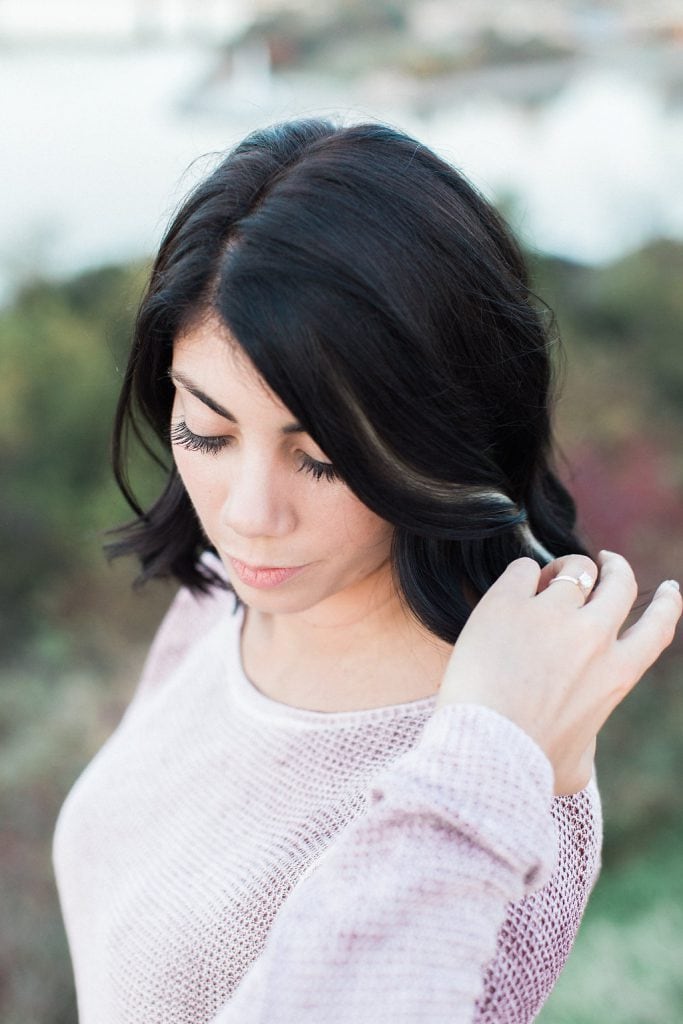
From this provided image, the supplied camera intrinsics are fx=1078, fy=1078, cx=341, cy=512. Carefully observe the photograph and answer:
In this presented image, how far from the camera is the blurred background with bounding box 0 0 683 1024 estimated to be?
3.23 meters

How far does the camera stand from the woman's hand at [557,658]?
94cm

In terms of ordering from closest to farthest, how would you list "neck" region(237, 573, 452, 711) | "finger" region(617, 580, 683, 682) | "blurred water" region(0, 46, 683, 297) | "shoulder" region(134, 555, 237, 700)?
"finger" region(617, 580, 683, 682) → "neck" region(237, 573, 452, 711) → "shoulder" region(134, 555, 237, 700) → "blurred water" region(0, 46, 683, 297)

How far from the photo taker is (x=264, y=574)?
1171 mm

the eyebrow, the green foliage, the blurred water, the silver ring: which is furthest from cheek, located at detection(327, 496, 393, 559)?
the blurred water

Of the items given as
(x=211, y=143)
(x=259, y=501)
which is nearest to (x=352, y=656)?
(x=259, y=501)

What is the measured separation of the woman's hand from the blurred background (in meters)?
2.17

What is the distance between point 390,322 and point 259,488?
0.70ft

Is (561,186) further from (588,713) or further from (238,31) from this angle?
(588,713)

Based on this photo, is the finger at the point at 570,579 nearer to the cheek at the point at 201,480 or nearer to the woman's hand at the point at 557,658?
the woman's hand at the point at 557,658

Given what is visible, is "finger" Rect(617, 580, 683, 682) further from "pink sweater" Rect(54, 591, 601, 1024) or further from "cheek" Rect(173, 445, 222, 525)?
"cheek" Rect(173, 445, 222, 525)

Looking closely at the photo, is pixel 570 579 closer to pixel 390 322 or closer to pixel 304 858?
pixel 390 322

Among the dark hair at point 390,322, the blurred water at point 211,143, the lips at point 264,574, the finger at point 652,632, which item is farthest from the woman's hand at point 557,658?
the blurred water at point 211,143

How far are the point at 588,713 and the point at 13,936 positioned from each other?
228 centimetres

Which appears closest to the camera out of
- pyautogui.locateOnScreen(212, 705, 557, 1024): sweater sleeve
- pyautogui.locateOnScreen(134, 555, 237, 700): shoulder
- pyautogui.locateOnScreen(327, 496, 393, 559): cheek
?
pyautogui.locateOnScreen(212, 705, 557, 1024): sweater sleeve
